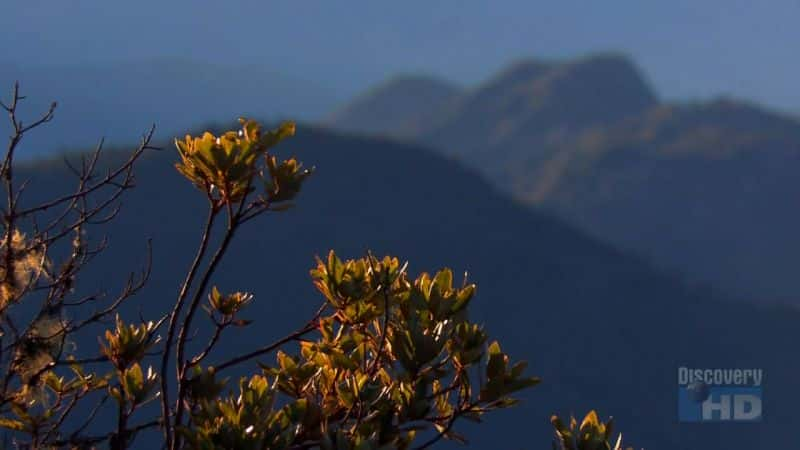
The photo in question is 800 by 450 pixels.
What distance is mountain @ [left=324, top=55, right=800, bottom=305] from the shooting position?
→ 103 meters

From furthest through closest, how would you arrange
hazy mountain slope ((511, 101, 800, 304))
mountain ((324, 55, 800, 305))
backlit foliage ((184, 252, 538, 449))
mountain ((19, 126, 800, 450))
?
mountain ((324, 55, 800, 305)), hazy mountain slope ((511, 101, 800, 304)), mountain ((19, 126, 800, 450)), backlit foliage ((184, 252, 538, 449))

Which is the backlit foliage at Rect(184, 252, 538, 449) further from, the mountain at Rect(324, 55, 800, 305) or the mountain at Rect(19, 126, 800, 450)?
the mountain at Rect(324, 55, 800, 305)

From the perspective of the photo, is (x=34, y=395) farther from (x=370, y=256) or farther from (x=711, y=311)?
(x=711, y=311)

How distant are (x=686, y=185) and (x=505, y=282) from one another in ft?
202

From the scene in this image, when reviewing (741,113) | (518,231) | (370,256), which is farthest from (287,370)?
(741,113)

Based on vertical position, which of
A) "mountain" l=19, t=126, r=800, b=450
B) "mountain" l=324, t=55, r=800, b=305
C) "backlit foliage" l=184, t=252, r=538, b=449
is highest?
"backlit foliage" l=184, t=252, r=538, b=449

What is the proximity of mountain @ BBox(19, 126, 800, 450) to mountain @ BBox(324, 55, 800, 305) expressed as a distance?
13.7m

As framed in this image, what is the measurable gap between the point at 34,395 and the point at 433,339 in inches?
52.1

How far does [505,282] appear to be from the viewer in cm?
5822

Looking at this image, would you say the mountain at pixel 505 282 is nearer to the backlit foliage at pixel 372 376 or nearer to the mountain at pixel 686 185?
the mountain at pixel 686 185

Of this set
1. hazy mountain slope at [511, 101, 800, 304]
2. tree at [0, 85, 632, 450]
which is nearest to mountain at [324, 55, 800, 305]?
hazy mountain slope at [511, 101, 800, 304]

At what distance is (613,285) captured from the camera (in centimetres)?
6072

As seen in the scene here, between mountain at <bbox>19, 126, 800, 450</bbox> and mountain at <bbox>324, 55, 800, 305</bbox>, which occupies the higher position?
mountain at <bbox>19, 126, 800, 450</bbox>

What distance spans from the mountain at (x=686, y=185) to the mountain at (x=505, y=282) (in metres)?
13.7
